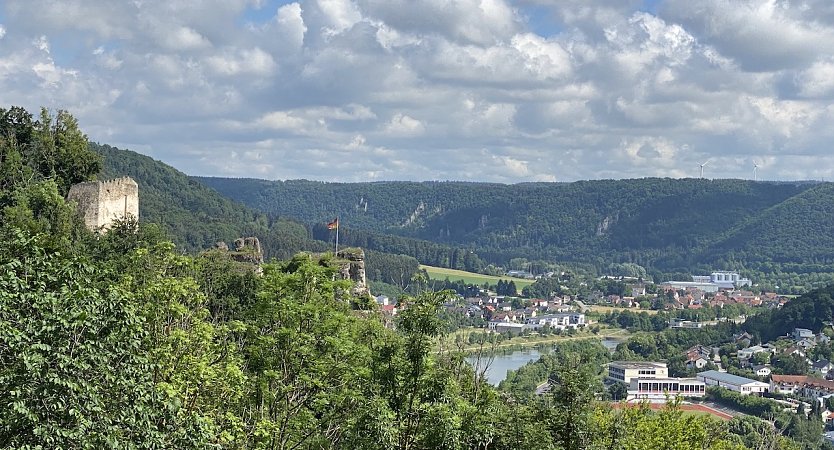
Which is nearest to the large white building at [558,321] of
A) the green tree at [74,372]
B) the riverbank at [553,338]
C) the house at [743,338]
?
the riverbank at [553,338]

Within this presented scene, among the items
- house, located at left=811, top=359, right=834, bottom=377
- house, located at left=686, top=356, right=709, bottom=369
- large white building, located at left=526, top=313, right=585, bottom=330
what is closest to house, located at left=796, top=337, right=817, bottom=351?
house, located at left=811, top=359, right=834, bottom=377

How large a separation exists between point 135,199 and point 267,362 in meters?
33.0

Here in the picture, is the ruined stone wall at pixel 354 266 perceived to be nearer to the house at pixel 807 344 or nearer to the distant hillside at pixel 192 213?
the distant hillside at pixel 192 213

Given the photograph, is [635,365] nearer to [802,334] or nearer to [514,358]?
[514,358]

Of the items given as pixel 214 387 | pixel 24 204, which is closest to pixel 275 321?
pixel 214 387

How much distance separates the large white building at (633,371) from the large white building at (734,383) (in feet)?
18.0

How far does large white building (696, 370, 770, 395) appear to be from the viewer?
401 ft

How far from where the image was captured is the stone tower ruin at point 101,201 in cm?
4859

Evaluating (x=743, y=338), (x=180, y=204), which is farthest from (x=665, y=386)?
(x=180, y=204)

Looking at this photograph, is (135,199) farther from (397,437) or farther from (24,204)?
(397,437)

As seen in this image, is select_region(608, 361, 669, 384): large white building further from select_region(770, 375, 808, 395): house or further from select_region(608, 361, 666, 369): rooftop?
select_region(770, 375, 808, 395): house

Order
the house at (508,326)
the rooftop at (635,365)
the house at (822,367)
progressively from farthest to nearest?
the house at (508,326), the house at (822,367), the rooftop at (635,365)

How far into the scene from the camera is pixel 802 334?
164 m

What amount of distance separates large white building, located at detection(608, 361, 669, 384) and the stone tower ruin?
84.3m
